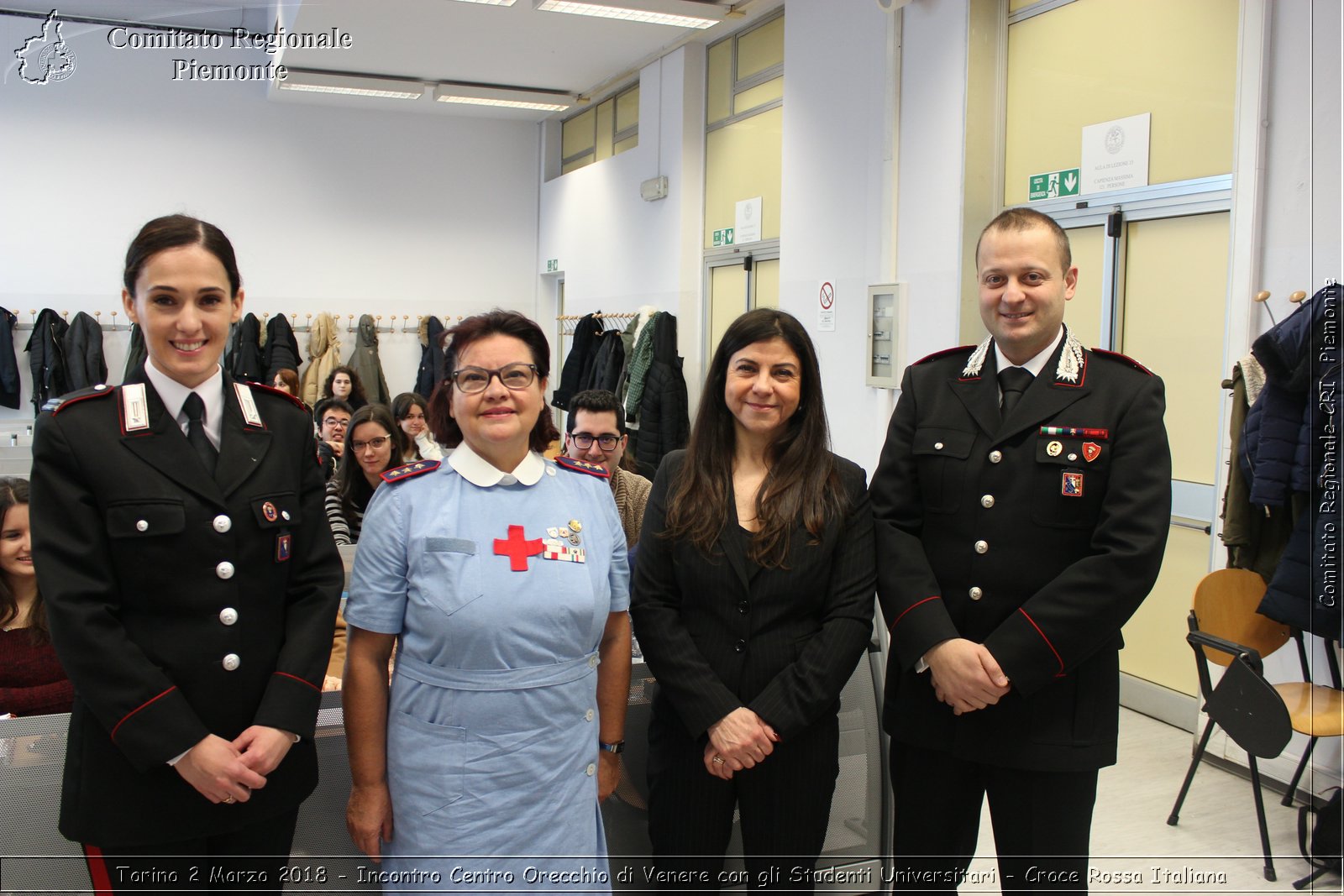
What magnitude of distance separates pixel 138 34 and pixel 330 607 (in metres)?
9.61

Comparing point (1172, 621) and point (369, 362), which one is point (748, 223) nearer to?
point (1172, 621)

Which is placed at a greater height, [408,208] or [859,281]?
[408,208]

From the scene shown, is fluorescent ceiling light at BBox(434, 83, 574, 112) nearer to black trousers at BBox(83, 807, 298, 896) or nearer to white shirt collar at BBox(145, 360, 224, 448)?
white shirt collar at BBox(145, 360, 224, 448)

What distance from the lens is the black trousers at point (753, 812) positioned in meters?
1.95

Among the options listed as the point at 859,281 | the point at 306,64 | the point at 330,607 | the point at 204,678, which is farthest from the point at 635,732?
the point at 306,64

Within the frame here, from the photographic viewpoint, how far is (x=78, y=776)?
1549 millimetres

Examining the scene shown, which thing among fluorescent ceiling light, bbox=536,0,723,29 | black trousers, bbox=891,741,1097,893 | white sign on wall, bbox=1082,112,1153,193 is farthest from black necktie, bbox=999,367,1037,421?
fluorescent ceiling light, bbox=536,0,723,29

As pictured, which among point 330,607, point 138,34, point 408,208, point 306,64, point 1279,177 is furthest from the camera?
point 408,208

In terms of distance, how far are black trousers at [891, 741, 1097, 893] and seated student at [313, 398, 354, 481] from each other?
3.37 metres

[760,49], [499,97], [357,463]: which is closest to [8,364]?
[499,97]

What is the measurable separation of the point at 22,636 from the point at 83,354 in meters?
7.60

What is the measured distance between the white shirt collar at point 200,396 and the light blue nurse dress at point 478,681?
0.30m

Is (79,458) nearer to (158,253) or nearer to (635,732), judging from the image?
(158,253)

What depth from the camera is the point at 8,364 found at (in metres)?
8.70
